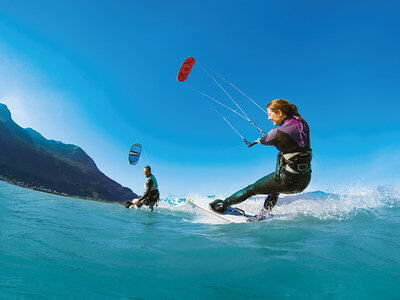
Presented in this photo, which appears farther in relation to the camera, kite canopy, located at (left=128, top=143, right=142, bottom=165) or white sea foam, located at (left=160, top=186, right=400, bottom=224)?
kite canopy, located at (left=128, top=143, right=142, bottom=165)

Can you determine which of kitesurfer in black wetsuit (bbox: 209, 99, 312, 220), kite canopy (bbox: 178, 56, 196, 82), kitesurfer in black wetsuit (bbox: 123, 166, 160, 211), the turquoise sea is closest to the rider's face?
kitesurfer in black wetsuit (bbox: 209, 99, 312, 220)

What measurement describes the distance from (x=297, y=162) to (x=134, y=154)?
45.8ft

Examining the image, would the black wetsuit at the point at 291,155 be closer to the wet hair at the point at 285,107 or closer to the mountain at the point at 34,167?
the wet hair at the point at 285,107

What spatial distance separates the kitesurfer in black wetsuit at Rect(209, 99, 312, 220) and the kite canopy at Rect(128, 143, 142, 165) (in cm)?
1268

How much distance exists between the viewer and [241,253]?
2676 millimetres

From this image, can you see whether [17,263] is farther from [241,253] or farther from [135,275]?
Result: [241,253]

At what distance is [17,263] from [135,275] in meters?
1.14

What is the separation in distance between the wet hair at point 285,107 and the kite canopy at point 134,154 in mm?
13024

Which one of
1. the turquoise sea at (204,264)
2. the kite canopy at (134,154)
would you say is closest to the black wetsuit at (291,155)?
the turquoise sea at (204,264)

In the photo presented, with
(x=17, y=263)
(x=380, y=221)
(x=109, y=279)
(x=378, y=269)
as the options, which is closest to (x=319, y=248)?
(x=378, y=269)

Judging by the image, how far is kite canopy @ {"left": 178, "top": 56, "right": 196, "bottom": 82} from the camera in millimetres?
10438

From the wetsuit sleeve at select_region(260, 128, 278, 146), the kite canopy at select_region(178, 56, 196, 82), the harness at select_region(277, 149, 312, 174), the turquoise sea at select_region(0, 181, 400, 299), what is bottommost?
the turquoise sea at select_region(0, 181, 400, 299)

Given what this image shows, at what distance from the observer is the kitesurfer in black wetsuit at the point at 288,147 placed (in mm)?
4059

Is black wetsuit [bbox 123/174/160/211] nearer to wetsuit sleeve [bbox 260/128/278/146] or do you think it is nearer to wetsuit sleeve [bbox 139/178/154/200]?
wetsuit sleeve [bbox 139/178/154/200]
